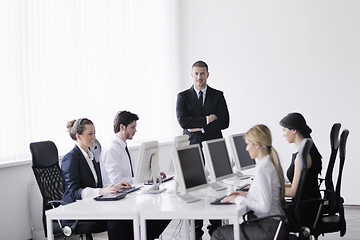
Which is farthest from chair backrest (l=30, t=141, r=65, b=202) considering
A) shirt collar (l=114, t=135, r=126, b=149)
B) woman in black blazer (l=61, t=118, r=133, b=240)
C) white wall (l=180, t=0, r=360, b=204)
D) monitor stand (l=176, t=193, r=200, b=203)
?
white wall (l=180, t=0, r=360, b=204)

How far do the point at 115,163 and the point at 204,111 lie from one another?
5.21 feet

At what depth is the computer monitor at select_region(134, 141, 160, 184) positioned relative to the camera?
459cm

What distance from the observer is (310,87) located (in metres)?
8.20

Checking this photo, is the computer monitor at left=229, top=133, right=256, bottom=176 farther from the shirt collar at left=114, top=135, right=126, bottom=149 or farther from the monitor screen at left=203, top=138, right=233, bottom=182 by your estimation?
the shirt collar at left=114, top=135, right=126, bottom=149

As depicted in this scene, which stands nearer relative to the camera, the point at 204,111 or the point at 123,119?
the point at 123,119

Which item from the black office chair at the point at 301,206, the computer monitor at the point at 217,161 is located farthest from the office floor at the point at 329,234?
the black office chair at the point at 301,206

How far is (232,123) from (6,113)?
12.6 ft

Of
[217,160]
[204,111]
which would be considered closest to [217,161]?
[217,160]

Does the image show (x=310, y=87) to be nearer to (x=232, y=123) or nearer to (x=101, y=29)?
(x=232, y=123)

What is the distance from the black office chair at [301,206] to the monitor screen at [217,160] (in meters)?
0.71

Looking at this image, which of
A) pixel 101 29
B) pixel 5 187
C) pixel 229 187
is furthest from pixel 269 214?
pixel 101 29

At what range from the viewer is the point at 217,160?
4.75m

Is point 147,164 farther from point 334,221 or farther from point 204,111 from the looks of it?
point 204,111

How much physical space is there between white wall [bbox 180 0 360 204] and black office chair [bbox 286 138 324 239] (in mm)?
3891
